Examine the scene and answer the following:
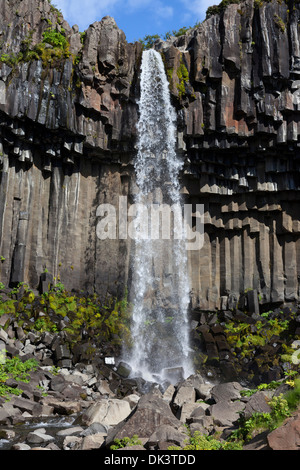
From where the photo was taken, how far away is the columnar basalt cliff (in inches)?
808

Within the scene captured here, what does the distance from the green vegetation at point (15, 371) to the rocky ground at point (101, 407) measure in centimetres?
16

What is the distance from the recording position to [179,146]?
71.0ft

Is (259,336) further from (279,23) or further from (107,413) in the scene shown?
(279,23)

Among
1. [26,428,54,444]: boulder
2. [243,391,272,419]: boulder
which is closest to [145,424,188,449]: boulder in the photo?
[243,391,272,419]: boulder

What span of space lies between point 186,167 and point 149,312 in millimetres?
7014

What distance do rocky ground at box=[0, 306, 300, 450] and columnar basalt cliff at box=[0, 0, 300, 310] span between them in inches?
194

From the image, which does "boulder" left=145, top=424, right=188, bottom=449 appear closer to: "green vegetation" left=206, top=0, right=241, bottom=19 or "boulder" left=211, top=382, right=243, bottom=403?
"boulder" left=211, top=382, right=243, bottom=403

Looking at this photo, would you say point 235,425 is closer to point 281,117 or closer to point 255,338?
point 255,338

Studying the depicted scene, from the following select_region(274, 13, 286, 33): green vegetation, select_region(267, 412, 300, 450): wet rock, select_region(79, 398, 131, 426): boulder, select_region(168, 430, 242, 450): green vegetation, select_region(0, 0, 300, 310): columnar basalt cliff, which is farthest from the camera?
select_region(274, 13, 286, 33): green vegetation

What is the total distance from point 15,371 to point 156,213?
10.8 m

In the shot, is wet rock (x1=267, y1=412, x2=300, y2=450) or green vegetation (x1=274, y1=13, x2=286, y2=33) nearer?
wet rock (x1=267, y1=412, x2=300, y2=450)

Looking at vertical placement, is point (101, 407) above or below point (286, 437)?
below

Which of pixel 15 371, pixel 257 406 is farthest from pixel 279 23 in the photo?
pixel 257 406
